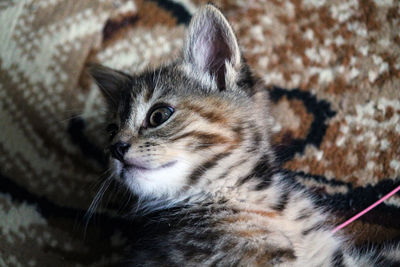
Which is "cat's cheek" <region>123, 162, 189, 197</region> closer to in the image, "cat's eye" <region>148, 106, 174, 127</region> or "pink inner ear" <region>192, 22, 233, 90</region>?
"cat's eye" <region>148, 106, 174, 127</region>

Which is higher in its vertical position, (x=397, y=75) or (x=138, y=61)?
(x=397, y=75)

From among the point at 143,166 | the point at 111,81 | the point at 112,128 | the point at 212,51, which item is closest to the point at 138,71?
the point at 111,81

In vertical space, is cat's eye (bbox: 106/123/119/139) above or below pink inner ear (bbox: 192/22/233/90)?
below

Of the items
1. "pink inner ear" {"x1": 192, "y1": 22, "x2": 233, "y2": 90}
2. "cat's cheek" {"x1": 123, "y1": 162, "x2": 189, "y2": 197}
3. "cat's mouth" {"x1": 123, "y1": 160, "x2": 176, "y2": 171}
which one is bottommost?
"cat's cheek" {"x1": 123, "y1": 162, "x2": 189, "y2": 197}

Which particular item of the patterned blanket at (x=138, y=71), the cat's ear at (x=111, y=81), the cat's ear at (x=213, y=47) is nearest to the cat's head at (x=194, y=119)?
the cat's ear at (x=213, y=47)

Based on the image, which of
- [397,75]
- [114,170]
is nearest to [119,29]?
[114,170]

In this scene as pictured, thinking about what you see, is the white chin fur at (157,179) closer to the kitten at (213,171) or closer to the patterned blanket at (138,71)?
the kitten at (213,171)

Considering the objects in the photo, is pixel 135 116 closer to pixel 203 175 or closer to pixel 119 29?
pixel 203 175

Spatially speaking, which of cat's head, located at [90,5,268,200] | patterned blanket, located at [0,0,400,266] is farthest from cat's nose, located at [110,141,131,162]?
patterned blanket, located at [0,0,400,266]
